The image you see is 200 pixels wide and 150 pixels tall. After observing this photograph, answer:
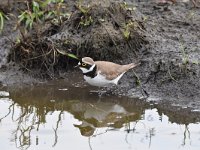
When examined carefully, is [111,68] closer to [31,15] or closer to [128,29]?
[128,29]

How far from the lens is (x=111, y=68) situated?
8734 millimetres

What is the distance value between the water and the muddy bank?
438 millimetres

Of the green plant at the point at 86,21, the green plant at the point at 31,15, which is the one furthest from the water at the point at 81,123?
the green plant at the point at 31,15

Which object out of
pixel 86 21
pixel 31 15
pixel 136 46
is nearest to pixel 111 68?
pixel 136 46

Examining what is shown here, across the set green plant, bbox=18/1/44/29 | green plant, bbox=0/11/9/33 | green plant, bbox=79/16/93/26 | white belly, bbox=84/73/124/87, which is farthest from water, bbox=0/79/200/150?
green plant, bbox=0/11/9/33

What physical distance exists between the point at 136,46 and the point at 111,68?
1014 mm

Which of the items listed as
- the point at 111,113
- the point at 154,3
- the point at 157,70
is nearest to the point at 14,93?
the point at 111,113

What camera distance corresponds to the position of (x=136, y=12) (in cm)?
1034

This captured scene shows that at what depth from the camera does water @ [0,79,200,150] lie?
7020mm

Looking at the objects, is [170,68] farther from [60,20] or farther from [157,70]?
[60,20]

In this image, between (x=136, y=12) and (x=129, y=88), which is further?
(x=136, y=12)

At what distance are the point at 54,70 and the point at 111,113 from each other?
5.66 feet

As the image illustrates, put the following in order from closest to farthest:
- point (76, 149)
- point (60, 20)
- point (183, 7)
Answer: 1. point (76, 149)
2. point (60, 20)
3. point (183, 7)

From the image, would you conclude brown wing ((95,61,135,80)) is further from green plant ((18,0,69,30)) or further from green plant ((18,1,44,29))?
green plant ((18,1,44,29))
